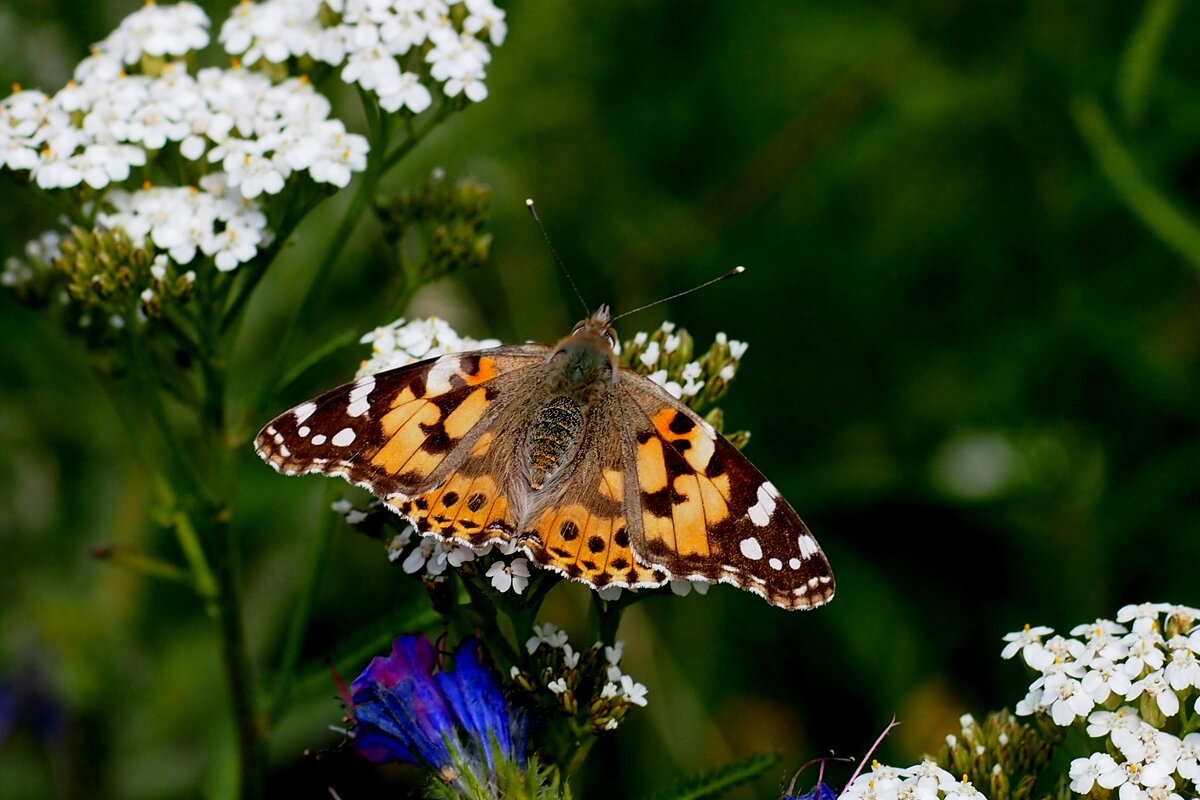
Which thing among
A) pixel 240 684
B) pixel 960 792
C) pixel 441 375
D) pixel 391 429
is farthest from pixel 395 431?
pixel 960 792

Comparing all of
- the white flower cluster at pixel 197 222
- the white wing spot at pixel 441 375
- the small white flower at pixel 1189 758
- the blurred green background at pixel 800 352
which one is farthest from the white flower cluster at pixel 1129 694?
the white flower cluster at pixel 197 222

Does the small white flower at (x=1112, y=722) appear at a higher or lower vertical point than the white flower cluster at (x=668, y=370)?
lower

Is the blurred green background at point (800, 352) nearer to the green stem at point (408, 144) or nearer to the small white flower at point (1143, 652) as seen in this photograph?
the green stem at point (408, 144)

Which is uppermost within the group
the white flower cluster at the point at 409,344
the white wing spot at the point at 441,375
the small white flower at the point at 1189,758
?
the white flower cluster at the point at 409,344

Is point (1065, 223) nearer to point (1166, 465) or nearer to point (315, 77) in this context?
point (1166, 465)

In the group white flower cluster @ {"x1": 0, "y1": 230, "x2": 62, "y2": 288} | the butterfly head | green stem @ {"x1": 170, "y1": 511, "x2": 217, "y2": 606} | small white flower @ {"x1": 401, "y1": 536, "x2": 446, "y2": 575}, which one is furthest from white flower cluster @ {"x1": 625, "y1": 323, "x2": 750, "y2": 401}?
white flower cluster @ {"x1": 0, "y1": 230, "x2": 62, "y2": 288}

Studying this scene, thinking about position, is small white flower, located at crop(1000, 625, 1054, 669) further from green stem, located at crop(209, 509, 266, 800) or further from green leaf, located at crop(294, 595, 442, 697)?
green stem, located at crop(209, 509, 266, 800)

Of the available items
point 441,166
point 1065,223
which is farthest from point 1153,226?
point 441,166
